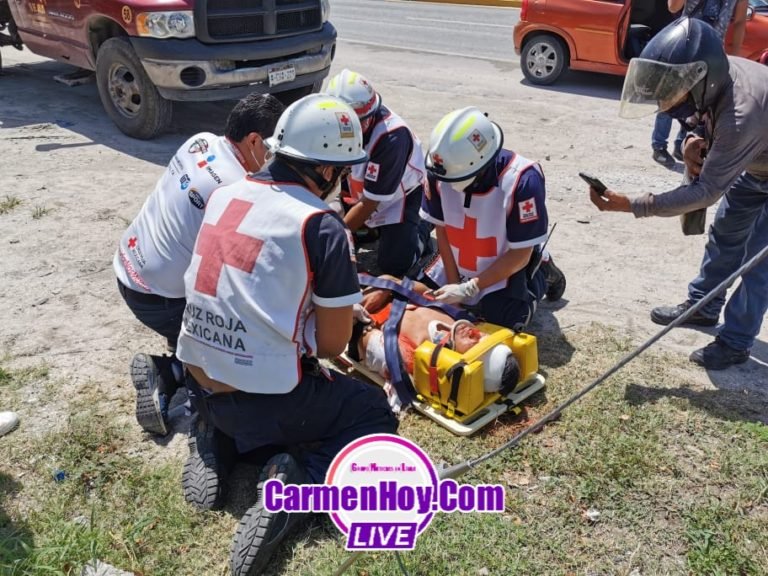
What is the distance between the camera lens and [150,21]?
627 cm

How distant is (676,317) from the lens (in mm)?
4164

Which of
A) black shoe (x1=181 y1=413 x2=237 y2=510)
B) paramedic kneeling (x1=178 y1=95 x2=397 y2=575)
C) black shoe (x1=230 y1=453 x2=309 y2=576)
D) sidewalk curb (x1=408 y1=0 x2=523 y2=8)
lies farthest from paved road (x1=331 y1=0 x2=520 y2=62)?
black shoe (x1=230 y1=453 x2=309 y2=576)

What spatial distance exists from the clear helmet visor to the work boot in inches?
105

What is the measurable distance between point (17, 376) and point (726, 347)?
381cm

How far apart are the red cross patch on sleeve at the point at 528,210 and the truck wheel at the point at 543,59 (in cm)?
637

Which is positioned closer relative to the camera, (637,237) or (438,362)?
(438,362)

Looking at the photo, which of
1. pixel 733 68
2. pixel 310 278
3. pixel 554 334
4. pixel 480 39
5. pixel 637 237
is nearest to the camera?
pixel 310 278

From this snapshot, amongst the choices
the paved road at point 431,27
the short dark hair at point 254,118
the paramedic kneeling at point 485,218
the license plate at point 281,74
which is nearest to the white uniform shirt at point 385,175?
the paramedic kneeling at point 485,218

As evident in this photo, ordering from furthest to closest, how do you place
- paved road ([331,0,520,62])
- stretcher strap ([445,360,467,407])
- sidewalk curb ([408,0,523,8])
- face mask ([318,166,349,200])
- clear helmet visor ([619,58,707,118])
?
sidewalk curb ([408,0,523,8]), paved road ([331,0,520,62]), stretcher strap ([445,360,467,407]), clear helmet visor ([619,58,707,118]), face mask ([318,166,349,200])

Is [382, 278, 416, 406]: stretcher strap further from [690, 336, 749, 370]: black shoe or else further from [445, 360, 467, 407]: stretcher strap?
[690, 336, 749, 370]: black shoe

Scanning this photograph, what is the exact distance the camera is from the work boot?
127 inches

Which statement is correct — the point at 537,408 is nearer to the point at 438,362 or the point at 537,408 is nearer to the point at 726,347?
the point at 438,362

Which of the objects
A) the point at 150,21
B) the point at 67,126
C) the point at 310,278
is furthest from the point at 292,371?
the point at 67,126

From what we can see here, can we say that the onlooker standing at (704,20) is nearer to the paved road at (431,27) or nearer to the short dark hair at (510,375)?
the short dark hair at (510,375)
